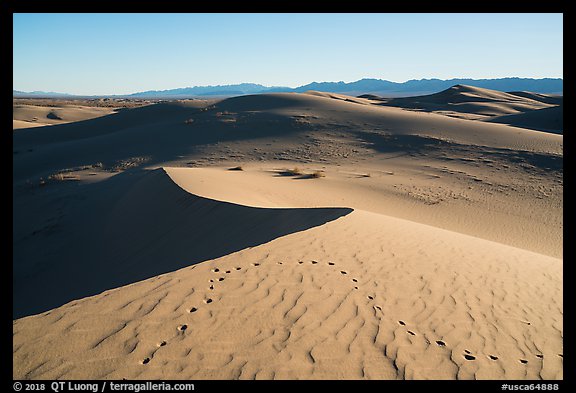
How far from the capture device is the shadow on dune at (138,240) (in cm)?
715

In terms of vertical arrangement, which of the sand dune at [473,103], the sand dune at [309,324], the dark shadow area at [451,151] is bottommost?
the sand dune at [309,324]

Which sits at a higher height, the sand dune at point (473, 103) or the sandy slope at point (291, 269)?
the sand dune at point (473, 103)

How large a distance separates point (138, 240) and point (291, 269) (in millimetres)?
4907

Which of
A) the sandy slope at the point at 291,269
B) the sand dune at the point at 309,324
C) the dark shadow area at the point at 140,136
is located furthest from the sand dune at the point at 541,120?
the sand dune at the point at 309,324

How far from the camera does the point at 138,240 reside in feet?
29.7

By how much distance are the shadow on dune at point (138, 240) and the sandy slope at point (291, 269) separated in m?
0.05

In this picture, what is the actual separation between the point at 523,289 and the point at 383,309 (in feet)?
8.84

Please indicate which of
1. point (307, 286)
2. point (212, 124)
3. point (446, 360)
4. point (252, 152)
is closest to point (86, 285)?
point (307, 286)

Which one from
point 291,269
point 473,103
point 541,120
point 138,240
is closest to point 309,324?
point 291,269

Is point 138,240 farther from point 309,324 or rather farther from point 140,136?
point 140,136

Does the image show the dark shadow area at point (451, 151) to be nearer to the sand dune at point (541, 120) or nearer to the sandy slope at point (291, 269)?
the sandy slope at point (291, 269)

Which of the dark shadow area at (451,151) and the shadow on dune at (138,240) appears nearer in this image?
the shadow on dune at (138,240)

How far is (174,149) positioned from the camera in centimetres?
2147

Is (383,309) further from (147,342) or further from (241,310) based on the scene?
(147,342)
